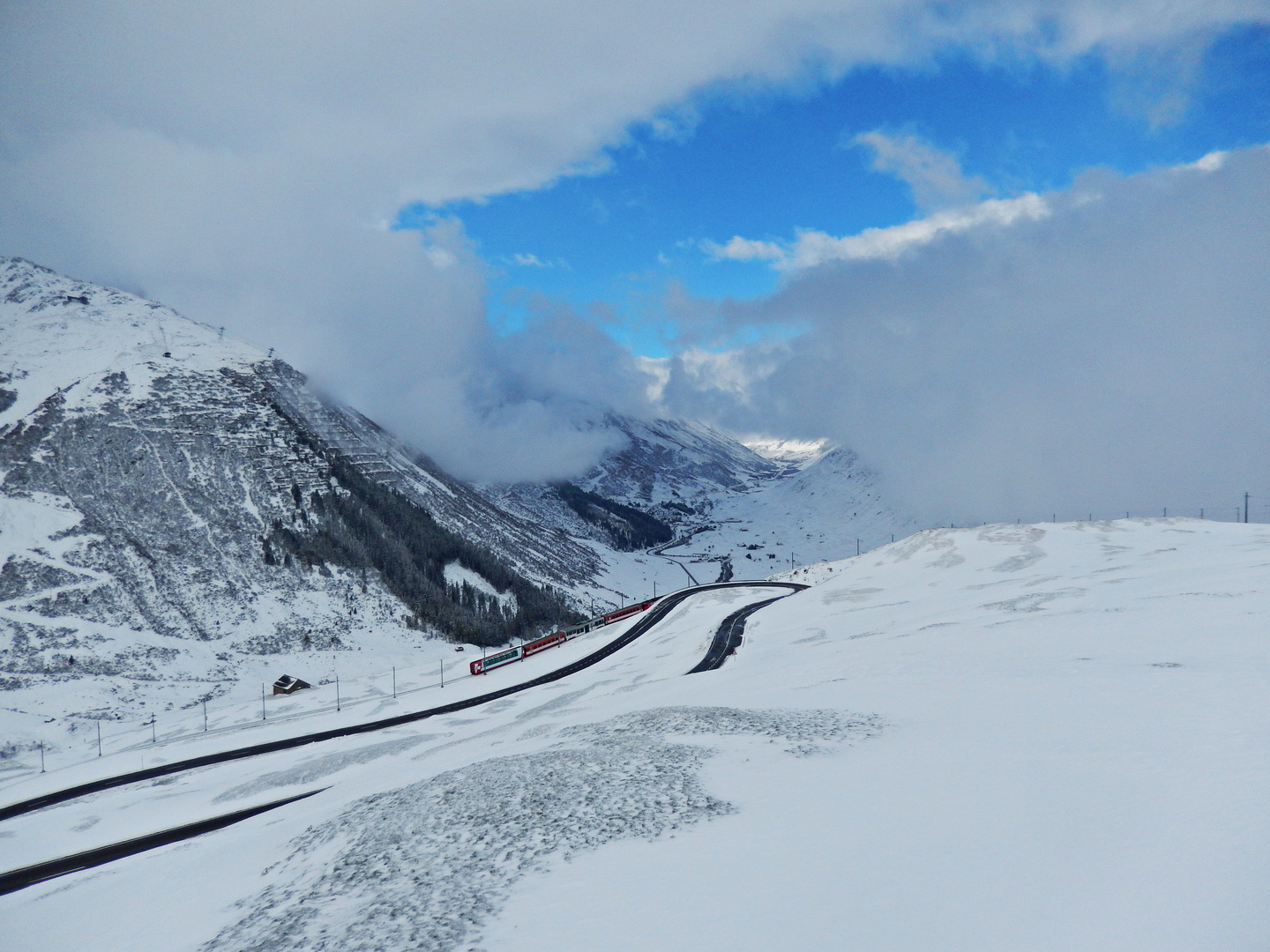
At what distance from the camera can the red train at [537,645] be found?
8569cm

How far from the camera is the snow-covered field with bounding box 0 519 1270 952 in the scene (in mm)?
10391

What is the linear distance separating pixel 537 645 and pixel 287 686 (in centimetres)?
3612

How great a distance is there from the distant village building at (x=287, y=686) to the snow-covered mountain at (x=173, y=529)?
1000 centimetres

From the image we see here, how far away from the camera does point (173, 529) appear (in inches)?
4488

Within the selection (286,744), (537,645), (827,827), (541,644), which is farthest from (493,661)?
(827,827)

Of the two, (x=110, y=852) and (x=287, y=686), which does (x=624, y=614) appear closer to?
(x=287, y=686)

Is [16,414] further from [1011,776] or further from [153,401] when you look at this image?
[1011,776]

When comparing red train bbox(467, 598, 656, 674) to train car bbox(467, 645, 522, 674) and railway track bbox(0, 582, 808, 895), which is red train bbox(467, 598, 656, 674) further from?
railway track bbox(0, 582, 808, 895)

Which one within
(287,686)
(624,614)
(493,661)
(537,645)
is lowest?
(287,686)

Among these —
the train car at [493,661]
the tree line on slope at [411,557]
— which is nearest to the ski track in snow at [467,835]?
the train car at [493,661]

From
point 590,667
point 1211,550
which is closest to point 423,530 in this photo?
point 590,667

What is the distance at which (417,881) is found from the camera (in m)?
13.7

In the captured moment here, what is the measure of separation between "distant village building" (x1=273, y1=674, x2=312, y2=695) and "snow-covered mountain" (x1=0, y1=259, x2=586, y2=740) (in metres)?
10.00

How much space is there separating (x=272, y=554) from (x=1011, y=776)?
13305 cm
